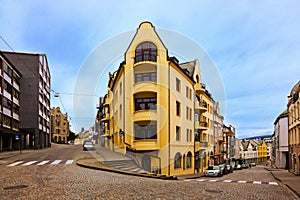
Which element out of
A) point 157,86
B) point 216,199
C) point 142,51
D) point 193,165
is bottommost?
point 193,165

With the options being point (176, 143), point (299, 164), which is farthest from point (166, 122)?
point (299, 164)

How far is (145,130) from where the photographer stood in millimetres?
28312

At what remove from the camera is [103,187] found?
39.5 ft

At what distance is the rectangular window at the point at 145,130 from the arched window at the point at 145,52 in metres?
5.83

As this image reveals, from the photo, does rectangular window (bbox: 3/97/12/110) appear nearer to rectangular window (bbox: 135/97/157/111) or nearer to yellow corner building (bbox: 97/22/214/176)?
yellow corner building (bbox: 97/22/214/176)

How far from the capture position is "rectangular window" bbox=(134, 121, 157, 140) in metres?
28.0

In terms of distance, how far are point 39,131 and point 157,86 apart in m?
35.3

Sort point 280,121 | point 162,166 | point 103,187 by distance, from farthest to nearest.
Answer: point 280,121, point 162,166, point 103,187

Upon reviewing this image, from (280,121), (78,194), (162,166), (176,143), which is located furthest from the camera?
(280,121)

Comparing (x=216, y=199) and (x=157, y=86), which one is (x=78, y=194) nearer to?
(x=216, y=199)

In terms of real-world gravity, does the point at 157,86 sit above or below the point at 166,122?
above

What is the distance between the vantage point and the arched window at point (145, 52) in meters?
28.4

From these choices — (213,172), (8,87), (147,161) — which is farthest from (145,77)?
(8,87)

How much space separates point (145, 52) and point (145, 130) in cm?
715
